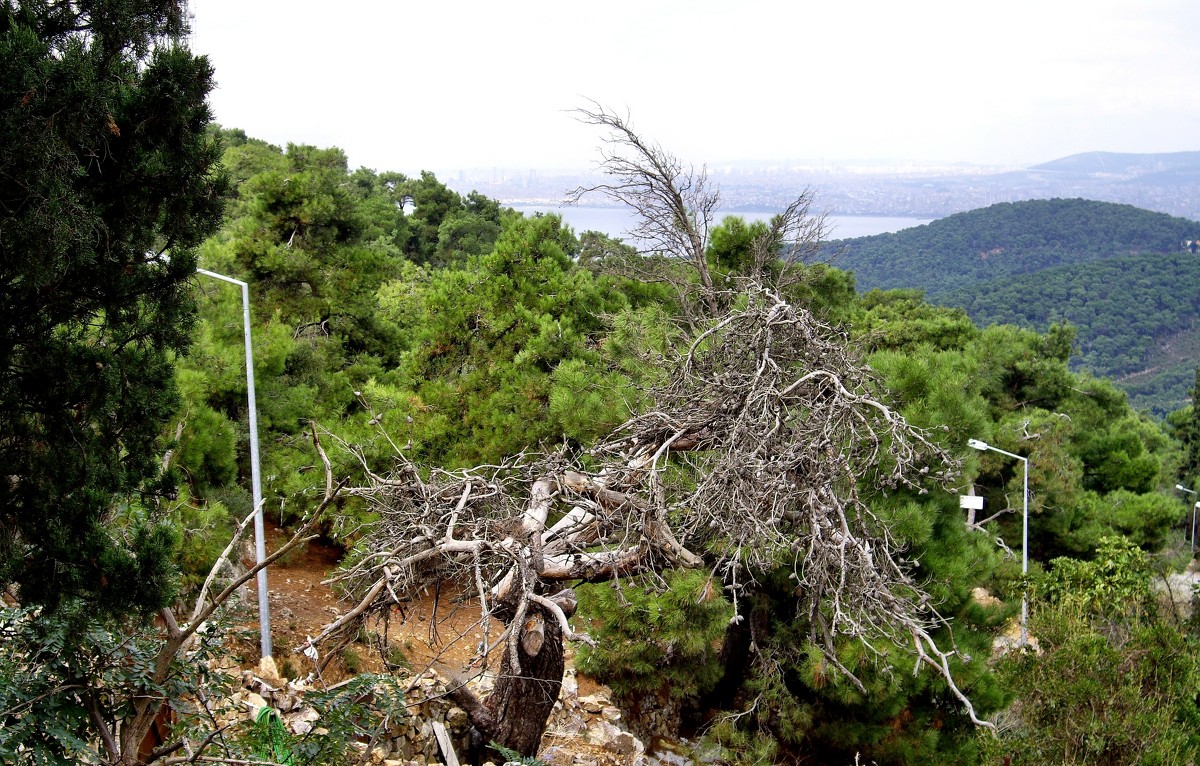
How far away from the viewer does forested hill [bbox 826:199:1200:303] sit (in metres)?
91.7

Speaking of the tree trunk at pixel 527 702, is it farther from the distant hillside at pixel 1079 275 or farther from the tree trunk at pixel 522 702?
the distant hillside at pixel 1079 275

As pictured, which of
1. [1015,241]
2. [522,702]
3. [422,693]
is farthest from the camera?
[1015,241]

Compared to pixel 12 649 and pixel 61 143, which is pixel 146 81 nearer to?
pixel 61 143

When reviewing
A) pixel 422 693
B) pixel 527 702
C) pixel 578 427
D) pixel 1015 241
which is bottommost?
pixel 1015 241

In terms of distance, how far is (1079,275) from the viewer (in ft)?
277

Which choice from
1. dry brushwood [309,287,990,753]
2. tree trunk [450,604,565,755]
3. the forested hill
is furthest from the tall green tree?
the forested hill

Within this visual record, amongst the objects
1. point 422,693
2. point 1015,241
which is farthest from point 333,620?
point 1015,241

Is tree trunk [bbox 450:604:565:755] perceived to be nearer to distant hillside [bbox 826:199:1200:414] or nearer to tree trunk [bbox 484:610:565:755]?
tree trunk [bbox 484:610:565:755]

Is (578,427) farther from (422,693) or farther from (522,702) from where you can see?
(522,702)

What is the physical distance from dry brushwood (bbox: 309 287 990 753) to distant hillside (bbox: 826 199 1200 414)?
2125 inches

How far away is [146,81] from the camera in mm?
4758

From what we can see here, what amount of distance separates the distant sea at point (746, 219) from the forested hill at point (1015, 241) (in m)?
2.26

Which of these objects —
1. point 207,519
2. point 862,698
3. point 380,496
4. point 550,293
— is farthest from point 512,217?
point 862,698

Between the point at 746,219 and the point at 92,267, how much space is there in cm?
1185
